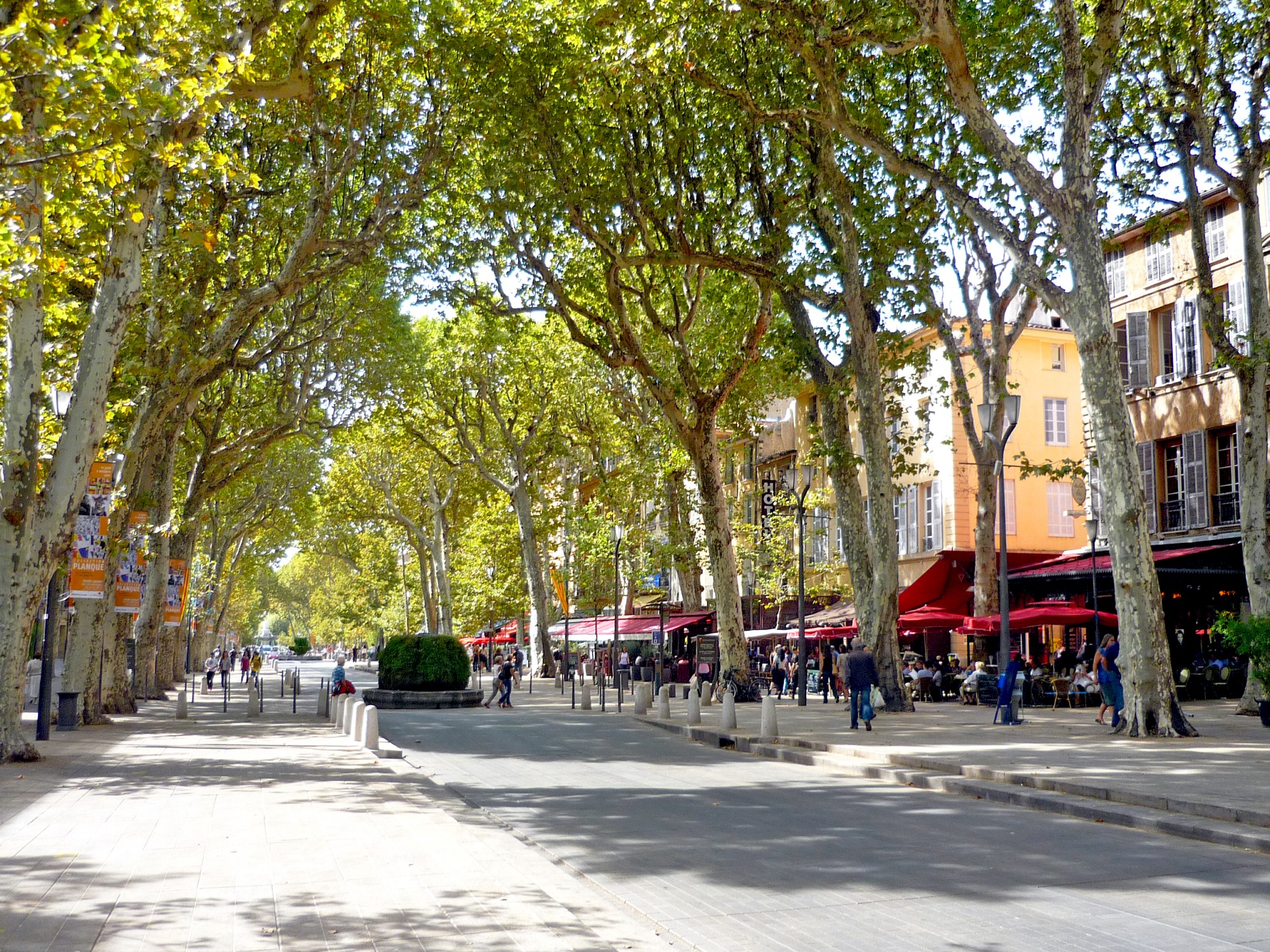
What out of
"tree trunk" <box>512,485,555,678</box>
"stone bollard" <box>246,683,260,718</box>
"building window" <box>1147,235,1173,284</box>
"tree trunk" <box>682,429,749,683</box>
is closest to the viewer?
"stone bollard" <box>246,683,260,718</box>

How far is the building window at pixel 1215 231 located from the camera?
27.9 m

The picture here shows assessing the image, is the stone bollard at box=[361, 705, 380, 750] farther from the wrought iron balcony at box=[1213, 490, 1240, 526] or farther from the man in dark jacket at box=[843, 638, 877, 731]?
the wrought iron balcony at box=[1213, 490, 1240, 526]

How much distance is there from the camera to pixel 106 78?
10516 millimetres

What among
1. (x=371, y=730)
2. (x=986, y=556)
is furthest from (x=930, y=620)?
(x=371, y=730)

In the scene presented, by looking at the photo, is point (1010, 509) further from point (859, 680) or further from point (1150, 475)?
point (859, 680)

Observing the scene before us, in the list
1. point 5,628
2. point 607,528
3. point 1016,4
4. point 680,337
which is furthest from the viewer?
point 607,528

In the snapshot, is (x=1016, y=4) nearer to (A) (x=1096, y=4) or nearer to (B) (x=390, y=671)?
(A) (x=1096, y=4)

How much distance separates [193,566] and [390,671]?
20.1 metres

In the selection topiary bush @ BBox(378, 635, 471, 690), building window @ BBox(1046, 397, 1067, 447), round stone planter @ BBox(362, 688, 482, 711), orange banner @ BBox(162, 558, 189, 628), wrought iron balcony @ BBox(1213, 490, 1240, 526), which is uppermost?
building window @ BBox(1046, 397, 1067, 447)

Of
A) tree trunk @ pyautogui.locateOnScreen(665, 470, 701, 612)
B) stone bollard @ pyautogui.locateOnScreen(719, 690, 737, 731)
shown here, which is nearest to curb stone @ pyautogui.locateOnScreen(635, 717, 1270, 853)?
stone bollard @ pyautogui.locateOnScreen(719, 690, 737, 731)

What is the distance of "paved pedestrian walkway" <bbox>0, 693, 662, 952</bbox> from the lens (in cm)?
580

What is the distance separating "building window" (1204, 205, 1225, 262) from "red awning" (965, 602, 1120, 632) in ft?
29.9

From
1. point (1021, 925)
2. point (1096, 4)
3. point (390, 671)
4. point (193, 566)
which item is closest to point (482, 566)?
point (193, 566)

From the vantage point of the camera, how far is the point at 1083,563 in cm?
2958
